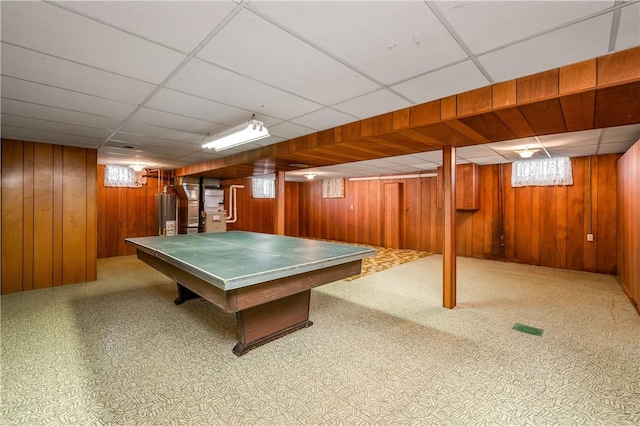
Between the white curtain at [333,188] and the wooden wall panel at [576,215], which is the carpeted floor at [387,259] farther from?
the wooden wall panel at [576,215]

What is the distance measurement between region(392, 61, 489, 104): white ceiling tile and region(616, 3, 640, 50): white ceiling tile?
2.27ft

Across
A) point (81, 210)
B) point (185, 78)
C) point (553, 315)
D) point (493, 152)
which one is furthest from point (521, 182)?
point (81, 210)

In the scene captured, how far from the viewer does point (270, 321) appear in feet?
8.69

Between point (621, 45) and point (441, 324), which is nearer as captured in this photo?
point (621, 45)

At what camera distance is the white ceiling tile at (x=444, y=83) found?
2.00 metres

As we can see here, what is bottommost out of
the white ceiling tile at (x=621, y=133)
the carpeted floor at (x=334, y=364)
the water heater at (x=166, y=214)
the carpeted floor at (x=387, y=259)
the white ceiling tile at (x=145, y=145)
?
the carpeted floor at (x=334, y=364)

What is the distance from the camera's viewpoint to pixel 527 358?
2.31m

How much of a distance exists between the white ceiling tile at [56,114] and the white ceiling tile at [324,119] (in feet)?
6.71

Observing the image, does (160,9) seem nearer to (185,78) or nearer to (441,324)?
(185,78)

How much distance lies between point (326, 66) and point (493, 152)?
13.8 feet

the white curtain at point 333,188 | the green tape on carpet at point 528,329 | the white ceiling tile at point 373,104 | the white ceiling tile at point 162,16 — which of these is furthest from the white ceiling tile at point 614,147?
the white curtain at point 333,188

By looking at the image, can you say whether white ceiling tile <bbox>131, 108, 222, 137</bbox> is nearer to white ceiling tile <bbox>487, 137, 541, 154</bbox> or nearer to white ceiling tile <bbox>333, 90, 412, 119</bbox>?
white ceiling tile <bbox>333, 90, 412, 119</bbox>

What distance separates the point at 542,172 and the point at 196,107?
627cm

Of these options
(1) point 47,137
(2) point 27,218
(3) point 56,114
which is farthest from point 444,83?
(2) point 27,218
